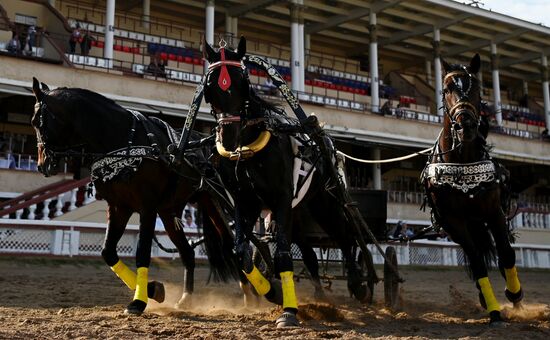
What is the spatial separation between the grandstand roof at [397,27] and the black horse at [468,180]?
24.7 meters

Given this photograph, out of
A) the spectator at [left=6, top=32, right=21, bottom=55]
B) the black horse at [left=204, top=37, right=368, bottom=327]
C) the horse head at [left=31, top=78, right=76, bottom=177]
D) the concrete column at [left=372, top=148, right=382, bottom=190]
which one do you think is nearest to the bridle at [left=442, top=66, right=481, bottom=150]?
the black horse at [left=204, top=37, right=368, bottom=327]

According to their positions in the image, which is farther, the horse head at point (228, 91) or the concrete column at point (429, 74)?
the concrete column at point (429, 74)

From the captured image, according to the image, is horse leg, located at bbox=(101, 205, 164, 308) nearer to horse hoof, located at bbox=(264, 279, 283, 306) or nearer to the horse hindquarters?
horse hoof, located at bbox=(264, 279, 283, 306)

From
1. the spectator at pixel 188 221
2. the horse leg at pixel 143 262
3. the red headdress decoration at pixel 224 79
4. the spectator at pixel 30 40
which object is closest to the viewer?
the red headdress decoration at pixel 224 79

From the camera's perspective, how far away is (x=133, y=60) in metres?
26.2

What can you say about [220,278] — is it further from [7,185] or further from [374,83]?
[374,83]

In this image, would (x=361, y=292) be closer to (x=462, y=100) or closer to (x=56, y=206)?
(x=462, y=100)

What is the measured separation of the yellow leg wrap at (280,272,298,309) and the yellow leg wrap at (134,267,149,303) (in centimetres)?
176

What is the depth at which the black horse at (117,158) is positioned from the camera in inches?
291

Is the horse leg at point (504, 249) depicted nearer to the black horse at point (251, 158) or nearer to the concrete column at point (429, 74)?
the black horse at point (251, 158)

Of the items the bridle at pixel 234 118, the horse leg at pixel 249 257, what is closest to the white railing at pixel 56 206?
the horse leg at pixel 249 257

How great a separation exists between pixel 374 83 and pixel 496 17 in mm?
8454

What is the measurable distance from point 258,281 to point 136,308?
4.58 feet

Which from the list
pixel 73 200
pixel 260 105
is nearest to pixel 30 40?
pixel 73 200
